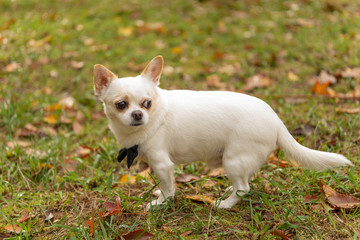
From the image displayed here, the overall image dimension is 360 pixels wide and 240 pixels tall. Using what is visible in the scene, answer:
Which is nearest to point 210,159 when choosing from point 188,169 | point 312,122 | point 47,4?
point 188,169

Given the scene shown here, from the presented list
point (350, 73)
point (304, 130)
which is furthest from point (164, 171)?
point (350, 73)

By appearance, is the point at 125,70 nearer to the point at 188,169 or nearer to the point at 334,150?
the point at 188,169

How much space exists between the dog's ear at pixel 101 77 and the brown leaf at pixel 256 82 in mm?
2417

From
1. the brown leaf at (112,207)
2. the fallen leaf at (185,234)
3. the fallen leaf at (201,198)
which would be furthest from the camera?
the fallen leaf at (201,198)

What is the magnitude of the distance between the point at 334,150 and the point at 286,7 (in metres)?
4.45

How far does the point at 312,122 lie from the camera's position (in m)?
3.43

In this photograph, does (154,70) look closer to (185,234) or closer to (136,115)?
(136,115)

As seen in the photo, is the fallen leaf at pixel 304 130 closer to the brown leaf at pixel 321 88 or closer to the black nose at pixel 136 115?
the brown leaf at pixel 321 88

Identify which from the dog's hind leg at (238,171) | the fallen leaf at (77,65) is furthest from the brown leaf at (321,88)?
the fallen leaf at (77,65)

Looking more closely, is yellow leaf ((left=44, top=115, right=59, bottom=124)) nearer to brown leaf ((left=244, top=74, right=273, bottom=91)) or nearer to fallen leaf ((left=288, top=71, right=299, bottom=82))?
brown leaf ((left=244, top=74, right=273, bottom=91))

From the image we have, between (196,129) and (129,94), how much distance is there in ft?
1.54

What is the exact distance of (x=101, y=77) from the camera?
232cm

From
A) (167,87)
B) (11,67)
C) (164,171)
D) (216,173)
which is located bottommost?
Result: (167,87)

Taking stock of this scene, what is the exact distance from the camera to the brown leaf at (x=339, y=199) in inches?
92.7
